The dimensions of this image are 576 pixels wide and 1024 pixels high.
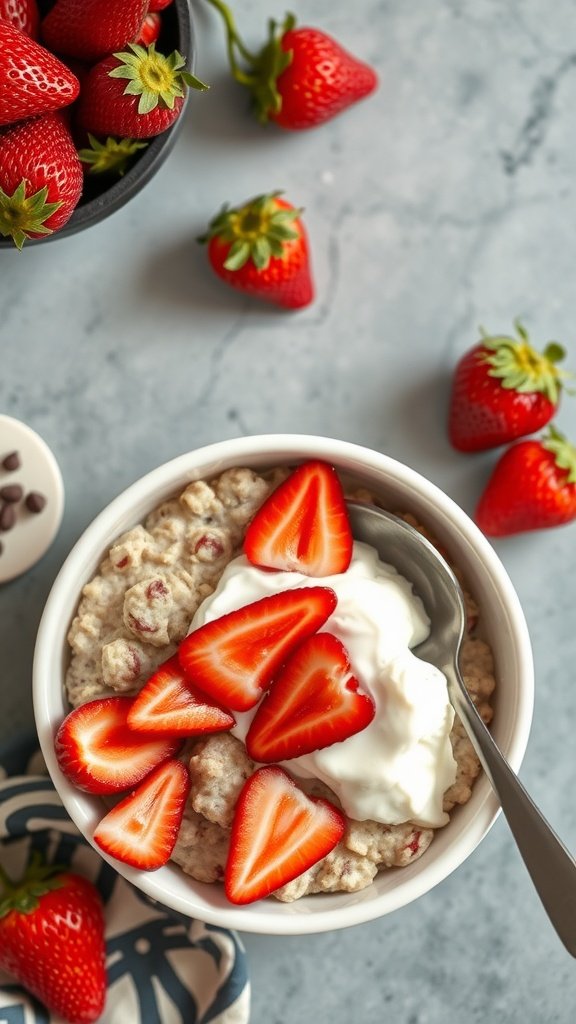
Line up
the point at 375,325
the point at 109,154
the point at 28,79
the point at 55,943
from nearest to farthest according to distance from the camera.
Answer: the point at 28,79 < the point at 109,154 < the point at 55,943 < the point at 375,325

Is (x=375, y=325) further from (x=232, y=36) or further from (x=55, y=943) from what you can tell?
(x=55, y=943)

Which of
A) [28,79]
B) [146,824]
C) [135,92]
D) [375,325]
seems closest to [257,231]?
[375,325]

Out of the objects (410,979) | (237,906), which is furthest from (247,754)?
(410,979)

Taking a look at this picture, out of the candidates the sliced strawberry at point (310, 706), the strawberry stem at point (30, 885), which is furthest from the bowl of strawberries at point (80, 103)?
the strawberry stem at point (30, 885)

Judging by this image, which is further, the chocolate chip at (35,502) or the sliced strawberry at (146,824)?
the chocolate chip at (35,502)

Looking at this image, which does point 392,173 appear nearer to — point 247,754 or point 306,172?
point 306,172

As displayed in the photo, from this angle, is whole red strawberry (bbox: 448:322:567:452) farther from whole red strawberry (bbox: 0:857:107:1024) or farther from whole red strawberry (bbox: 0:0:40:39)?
whole red strawberry (bbox: 0:857:107:1024)

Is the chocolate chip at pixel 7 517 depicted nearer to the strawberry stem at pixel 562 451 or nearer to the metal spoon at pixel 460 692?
the metal spoon at pixel 460 692
